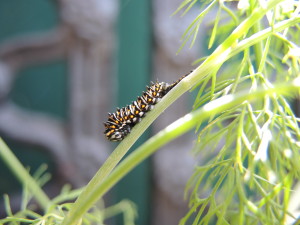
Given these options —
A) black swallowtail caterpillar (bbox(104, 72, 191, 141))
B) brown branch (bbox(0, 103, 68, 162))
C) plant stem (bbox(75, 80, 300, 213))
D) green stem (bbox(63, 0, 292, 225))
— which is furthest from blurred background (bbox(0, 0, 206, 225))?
plant stem (bbox(75, 80, 300, 213))

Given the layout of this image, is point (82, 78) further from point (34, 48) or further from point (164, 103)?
point (164, 103)

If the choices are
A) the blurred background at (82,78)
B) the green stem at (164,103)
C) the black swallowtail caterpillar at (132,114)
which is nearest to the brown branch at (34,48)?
the blurred background at (82,78)

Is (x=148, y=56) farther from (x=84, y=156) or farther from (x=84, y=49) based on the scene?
(x=84, y=156)

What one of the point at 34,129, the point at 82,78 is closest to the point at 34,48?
the point at 82,78

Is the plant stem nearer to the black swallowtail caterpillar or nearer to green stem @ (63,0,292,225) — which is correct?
green stem @ (63,0,292,225)

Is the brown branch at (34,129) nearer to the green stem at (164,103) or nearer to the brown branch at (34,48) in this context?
the brown branch at (34,48)

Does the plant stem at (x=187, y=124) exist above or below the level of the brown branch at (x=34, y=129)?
below

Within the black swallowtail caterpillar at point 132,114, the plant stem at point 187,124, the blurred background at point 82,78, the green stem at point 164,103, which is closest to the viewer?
the plant stem at point 187,124

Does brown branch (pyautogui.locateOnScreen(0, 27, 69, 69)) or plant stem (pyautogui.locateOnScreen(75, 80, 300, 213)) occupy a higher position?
brown branch (pyautogui.locateOnScreen(0, 27, 69, 69))
